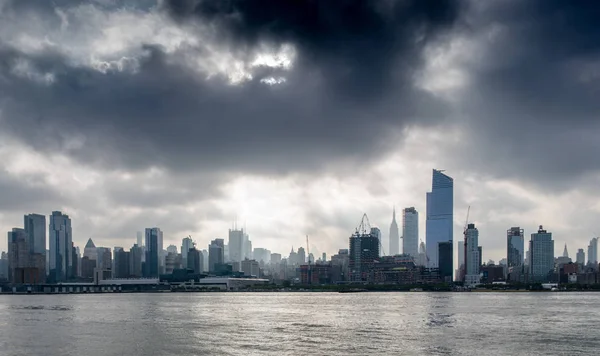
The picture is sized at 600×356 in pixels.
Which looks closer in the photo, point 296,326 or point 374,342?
point 374,342

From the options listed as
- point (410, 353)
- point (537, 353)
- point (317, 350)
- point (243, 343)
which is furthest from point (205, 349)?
point (537, 353)

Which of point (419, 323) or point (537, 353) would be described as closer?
point (537, 353)

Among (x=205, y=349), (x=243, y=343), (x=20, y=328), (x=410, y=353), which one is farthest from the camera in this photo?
(x=20, y=328)

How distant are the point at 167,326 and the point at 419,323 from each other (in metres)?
44.4

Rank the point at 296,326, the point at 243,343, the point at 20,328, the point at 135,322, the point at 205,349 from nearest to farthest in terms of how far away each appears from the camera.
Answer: the point at 205,349 → the point at 243,343 → the point at 296,326 → the point at 20,328 → the point at 135,322

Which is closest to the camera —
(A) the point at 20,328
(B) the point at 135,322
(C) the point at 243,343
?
(C) the point at 243,343

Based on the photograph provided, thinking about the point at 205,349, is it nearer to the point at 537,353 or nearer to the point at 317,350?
the point at 317,350

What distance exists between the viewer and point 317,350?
217ft

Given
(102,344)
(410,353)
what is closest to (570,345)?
(410,353)

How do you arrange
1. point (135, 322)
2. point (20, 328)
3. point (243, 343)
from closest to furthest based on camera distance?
point (243, 343)
point (20, 328)
point (135, 322)

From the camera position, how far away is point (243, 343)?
239 ft

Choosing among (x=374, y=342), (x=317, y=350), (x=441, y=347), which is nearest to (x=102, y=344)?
(x=317, y=350)

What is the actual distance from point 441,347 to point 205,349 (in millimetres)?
28695

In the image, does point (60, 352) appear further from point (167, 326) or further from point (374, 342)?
point (374, 342)
